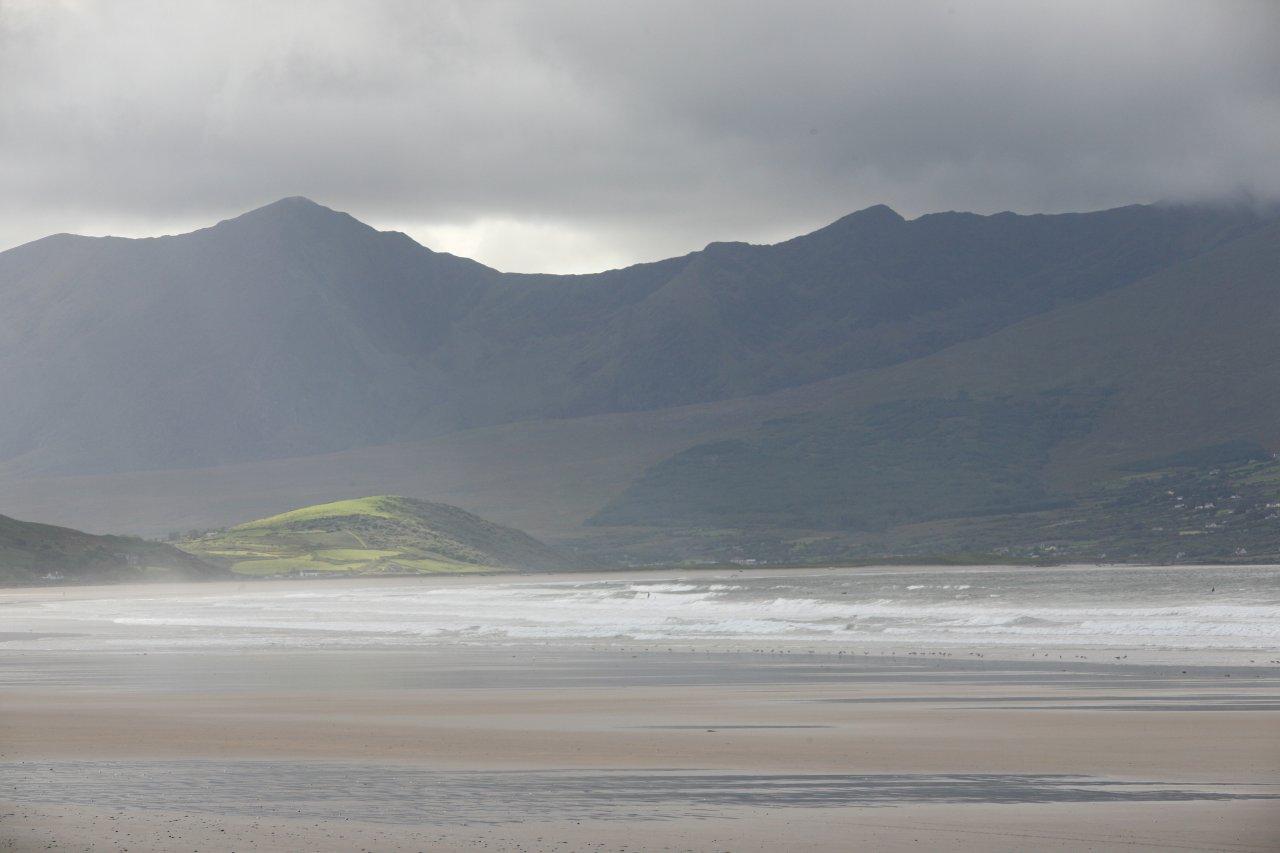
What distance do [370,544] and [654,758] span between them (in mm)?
156893

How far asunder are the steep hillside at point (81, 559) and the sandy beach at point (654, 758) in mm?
111071

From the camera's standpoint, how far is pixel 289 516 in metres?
197

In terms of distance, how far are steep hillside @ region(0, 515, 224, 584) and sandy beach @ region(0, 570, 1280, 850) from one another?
111 m

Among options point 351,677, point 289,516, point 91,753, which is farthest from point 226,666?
point 289,516

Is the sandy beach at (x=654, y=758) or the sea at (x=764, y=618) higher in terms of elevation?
the sea at (x=764, y=618)

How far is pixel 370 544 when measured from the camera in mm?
179500

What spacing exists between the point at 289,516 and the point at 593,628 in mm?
134720

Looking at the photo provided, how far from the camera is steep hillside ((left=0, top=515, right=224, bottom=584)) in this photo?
15125 centimetres

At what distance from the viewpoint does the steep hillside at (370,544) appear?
543ft

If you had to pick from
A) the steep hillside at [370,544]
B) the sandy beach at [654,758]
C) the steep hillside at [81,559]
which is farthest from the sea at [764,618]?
the steep hillside at [370,544]

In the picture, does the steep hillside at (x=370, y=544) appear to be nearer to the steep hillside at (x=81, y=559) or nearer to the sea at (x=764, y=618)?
the steep hillside at (x=81, y=559)

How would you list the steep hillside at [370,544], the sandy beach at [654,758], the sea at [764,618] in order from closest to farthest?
the sandy beach at [654,758]
the sea at [764,618]
the steep hillside at [370,544]

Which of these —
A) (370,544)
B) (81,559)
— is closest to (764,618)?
(81,559)

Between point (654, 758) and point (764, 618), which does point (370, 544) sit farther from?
point (654, 758)
